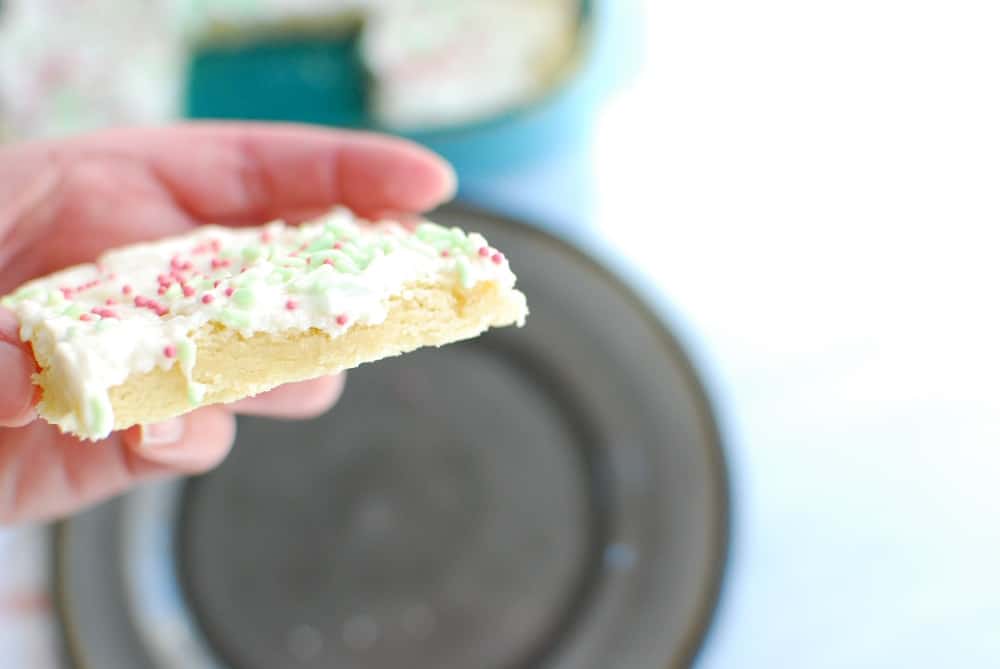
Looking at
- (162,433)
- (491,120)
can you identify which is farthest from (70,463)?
(491,120)

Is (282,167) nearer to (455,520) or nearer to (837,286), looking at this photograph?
(455,520)

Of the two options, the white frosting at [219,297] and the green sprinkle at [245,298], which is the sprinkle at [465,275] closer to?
the white frosting at [219,297]

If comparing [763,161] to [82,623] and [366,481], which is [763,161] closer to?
[366,481]

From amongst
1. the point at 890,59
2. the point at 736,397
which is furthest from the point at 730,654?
the point at 890,59

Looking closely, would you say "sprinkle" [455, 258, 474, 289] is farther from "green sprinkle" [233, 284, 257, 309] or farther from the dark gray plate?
the dark gray plate

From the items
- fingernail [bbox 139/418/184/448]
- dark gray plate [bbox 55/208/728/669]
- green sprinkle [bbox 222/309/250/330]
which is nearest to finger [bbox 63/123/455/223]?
dark gray plate [bbox 55/208/728/669]

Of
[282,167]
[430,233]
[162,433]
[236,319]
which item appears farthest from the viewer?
[282,167]
